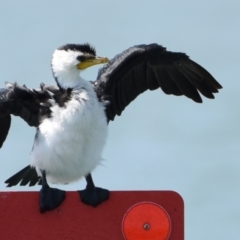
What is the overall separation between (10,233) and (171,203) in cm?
97

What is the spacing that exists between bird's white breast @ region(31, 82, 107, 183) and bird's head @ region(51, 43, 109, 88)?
6.4 inches

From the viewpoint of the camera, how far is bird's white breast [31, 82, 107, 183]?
7.41m

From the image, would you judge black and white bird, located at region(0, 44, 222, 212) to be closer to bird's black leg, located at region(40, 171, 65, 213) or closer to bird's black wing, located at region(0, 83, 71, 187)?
bird's black wing, located at region(0, 83, 71, 187)

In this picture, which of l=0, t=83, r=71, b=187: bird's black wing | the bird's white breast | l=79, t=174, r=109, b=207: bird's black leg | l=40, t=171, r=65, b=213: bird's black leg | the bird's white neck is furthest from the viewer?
l=0, t=83, r=71, b=187: bird's black wing

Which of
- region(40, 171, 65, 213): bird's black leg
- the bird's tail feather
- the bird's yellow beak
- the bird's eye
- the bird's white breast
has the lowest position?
the bird's tail feather

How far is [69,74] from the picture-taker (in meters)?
7.64

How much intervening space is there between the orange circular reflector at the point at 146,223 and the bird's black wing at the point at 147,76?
324 cm

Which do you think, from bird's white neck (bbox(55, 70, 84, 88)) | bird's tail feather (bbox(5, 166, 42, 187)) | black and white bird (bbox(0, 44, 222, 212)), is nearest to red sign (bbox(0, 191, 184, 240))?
black and white bird (bbox(0, 44, 222, 212))

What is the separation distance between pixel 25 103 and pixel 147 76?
A: 1.53m

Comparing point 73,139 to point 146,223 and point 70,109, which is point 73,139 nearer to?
point 70,109

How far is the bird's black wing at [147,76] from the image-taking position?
839 cm

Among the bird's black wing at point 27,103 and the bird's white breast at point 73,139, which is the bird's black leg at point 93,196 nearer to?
the bird's white breast at point 73,139

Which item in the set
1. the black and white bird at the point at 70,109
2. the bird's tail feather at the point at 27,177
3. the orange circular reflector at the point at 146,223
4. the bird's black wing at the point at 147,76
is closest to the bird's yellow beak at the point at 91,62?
the black and white bird at the point at 70,109

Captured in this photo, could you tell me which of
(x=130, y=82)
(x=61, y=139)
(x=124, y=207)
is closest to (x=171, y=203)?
(x=124, y=207)
